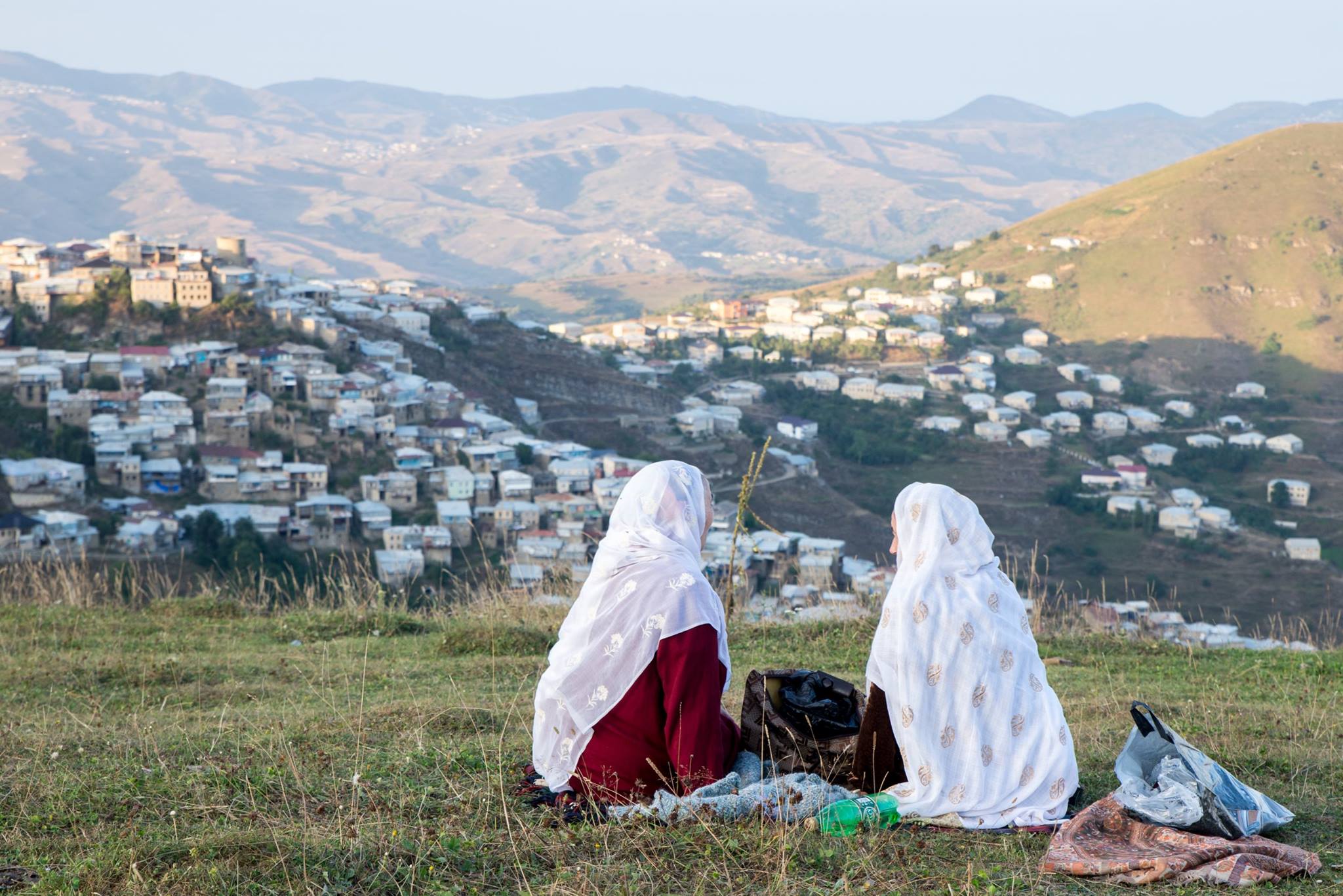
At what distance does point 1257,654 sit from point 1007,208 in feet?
579

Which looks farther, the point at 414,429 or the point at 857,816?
the point at 414,429

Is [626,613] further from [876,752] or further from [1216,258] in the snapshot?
[1216,258]

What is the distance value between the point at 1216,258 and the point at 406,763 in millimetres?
48589

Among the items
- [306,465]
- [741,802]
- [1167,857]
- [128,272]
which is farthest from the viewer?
[128,272]

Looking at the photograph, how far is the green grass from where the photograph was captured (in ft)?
7.89

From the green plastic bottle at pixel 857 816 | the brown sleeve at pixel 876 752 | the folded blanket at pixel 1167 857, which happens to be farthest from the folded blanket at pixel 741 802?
the folded blanket at pixel 1167 857

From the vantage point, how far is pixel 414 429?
28656 millimetres

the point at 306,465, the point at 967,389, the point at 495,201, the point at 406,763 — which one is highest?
the point at 495,201

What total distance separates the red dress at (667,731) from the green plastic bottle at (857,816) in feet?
0.87

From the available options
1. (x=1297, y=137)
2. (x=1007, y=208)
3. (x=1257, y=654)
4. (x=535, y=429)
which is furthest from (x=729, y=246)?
(x=1257, y=654)

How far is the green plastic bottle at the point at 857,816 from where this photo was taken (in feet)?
8.52

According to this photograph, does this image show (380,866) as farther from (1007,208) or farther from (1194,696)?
(1007,208)

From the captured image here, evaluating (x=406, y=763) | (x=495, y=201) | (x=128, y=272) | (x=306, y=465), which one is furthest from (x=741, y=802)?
(x=495, y=201)

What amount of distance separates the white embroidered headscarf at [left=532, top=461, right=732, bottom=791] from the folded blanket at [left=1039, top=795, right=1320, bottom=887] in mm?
820
